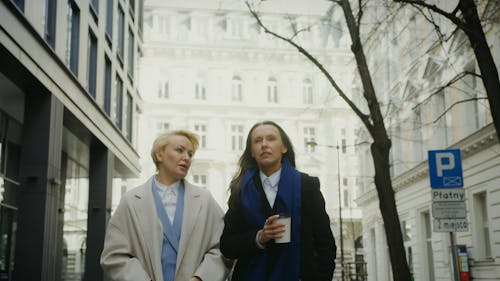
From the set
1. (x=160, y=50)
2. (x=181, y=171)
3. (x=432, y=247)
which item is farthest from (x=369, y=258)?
(x=181, y=171)

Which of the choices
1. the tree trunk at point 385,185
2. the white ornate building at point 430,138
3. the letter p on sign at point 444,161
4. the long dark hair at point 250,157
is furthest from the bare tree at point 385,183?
the long dark hair at point 250,157

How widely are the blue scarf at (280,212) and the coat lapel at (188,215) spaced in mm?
410

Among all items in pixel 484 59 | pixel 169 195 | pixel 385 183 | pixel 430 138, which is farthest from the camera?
pixel 430 138

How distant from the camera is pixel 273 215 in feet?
14.9

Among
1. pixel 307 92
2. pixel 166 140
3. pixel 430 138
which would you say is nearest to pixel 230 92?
pixel 307 92

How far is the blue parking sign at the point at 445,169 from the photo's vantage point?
999 cm

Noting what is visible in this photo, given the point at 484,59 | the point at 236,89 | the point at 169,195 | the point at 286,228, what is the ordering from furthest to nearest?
1. the point at 236,89
2. the point at 484,59
3. the point at 169,195
4. the point at 286,228

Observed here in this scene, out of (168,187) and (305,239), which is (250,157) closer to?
(168,187)

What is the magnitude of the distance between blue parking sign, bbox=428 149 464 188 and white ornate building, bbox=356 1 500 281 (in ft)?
8.28

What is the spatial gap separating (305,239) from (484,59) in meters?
6.34

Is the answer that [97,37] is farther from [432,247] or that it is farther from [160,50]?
[160,50]

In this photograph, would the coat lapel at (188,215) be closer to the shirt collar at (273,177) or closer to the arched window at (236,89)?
the shirt collar at (273,177)

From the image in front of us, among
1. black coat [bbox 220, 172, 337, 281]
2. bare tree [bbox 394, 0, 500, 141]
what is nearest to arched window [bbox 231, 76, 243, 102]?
bare tree [bbox 394, 0, 500, 141]

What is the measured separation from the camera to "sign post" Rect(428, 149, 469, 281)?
32.0ft
